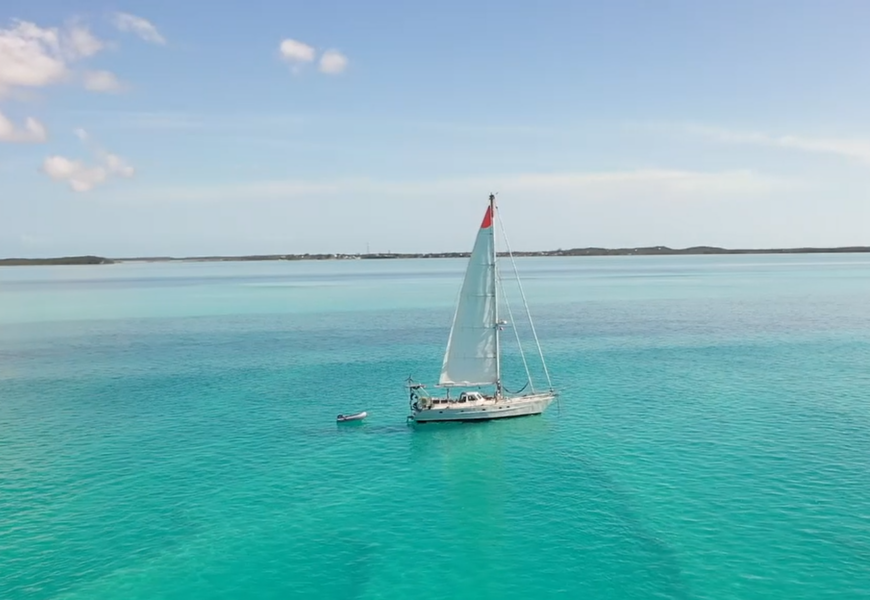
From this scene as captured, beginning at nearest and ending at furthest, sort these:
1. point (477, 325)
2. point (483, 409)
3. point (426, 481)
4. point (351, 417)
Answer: point (426, 481)
point (351, 417)
point (483, 409)
point (477, 325)

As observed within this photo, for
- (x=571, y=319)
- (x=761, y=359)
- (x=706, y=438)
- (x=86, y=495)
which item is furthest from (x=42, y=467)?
(x=571, y=319)

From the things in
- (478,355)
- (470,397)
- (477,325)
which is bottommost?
(470,397)

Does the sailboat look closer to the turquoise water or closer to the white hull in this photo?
the white hull

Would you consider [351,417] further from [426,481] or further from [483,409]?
[426,481]

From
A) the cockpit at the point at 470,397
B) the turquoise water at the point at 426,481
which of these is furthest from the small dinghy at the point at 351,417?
the cockpit at the point at 470,397

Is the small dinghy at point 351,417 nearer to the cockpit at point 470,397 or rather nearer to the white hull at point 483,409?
the white hull at point 483,409

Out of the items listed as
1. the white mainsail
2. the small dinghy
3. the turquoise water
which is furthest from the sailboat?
the small dinghy

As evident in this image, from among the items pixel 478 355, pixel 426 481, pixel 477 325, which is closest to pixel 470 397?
pixel 478 355
